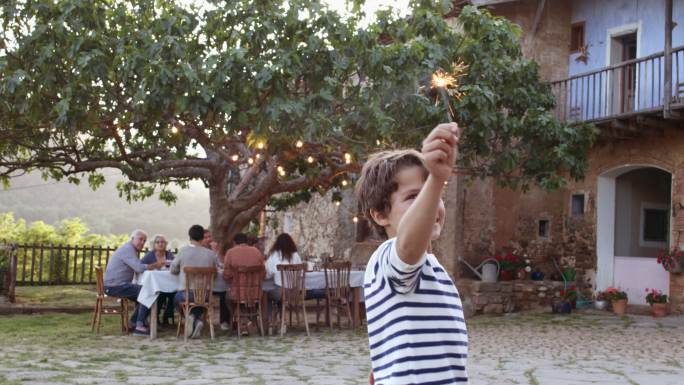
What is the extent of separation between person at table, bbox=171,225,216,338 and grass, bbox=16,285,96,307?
15.4ft

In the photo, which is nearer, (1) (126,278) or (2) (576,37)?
(1) (126,278)

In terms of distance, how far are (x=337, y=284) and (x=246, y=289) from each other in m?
1.39

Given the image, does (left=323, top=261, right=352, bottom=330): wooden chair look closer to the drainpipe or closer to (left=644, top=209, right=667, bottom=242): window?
the drainpipe

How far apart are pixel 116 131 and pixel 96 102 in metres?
2.01

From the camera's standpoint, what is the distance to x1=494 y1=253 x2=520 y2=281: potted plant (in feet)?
50.6

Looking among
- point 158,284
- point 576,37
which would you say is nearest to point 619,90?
point 576,37

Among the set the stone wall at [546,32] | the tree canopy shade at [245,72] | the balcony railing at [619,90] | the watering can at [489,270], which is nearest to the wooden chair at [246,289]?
the tree canopy shade at [245,72]

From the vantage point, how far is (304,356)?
8711mm

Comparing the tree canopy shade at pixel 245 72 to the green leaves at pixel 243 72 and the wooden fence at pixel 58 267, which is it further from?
the wooden fence at pixel 58 267

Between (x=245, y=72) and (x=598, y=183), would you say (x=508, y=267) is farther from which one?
(x=245, y=72)

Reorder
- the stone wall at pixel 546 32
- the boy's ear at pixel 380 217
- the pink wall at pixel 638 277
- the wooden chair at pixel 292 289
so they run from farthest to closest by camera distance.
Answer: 1. the stone wall at pixel 546 32
2. the pink wall at pixel 638 277
3. the wooden chair at pixel 292 289
4. the boy's ear at pixel 380 217

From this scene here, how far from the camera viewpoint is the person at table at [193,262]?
1052cm

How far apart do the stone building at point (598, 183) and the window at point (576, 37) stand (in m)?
0.02

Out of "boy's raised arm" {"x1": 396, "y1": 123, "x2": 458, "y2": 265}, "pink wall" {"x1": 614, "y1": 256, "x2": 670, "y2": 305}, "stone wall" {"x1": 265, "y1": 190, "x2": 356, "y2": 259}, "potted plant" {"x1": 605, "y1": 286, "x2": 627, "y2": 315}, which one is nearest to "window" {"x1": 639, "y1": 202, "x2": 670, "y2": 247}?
"pink wall" {"x1": 614, "y1": 256, "x2": 670, "y2": 305}
